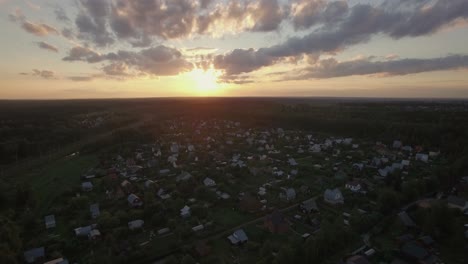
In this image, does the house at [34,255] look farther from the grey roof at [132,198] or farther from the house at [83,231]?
the grey roof at [132,198]

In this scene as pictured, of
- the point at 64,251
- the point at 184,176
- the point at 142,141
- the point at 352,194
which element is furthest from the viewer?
the point at 142,141

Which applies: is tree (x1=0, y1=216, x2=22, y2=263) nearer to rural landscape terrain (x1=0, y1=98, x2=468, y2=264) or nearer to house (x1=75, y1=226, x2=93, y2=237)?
rural landscape terrain (x1=0, y1=98, x2=468, y2=264)

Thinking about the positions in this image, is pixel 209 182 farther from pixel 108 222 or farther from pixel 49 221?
pixel 49 221

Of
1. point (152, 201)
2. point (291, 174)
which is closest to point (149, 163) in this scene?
point (152, 201)

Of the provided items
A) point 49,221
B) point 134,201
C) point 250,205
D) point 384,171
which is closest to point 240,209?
point 250,205

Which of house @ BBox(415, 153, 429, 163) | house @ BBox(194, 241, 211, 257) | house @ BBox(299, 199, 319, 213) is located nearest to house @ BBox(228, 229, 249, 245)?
house @ BBox(194, 241, 211, 257)

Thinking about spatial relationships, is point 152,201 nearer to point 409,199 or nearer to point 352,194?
point 352,194
